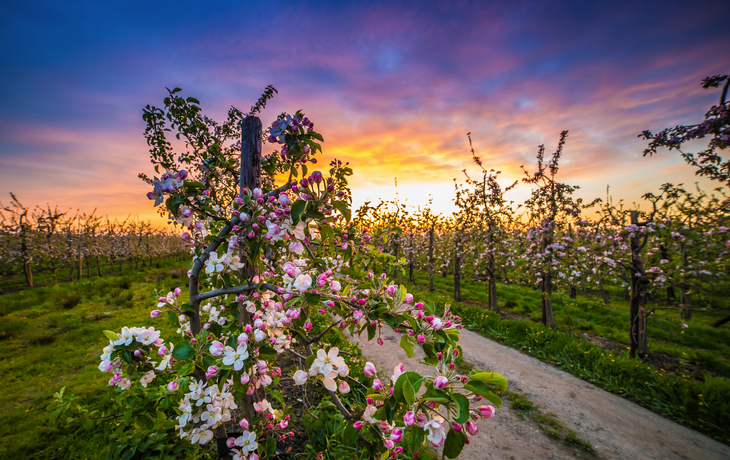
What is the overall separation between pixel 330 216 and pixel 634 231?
21.7 feet

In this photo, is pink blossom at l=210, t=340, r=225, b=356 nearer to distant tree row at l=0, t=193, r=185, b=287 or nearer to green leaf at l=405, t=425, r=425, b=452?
green leaf at l=405, t=425, r=425, b=452

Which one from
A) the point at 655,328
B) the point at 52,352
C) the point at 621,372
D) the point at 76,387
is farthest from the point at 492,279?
the point at 52,352

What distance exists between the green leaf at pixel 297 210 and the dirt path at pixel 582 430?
11.6ft

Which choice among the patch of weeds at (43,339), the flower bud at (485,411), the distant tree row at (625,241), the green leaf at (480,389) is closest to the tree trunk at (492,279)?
the distant tree row at (625,241)

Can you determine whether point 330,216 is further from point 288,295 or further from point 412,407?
point 412,407

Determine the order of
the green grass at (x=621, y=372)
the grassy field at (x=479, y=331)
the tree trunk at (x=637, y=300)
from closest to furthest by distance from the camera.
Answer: the grassy field at (x=479, y=331) < the green grass at (x=621, y=372) < the tree trunk at (x=637, y=300)

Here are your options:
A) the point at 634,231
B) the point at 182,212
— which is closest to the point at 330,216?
the point at 182,212

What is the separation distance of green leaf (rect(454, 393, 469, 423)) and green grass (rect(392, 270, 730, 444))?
2.03 metres

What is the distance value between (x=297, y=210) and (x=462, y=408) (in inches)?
46.3

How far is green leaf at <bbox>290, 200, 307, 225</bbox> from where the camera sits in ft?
4.63

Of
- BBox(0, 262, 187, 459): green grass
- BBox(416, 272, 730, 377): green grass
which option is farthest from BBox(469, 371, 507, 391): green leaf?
BBox(416, 272, 730, 377): green grass

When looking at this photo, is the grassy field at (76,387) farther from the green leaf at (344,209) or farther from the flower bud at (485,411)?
the green leaf at (344,209)

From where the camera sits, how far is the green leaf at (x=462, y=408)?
3.14ft

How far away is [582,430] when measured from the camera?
349 centimetres
